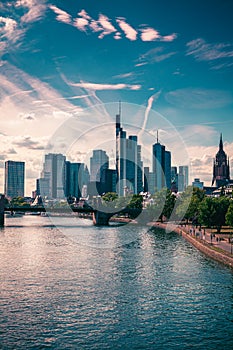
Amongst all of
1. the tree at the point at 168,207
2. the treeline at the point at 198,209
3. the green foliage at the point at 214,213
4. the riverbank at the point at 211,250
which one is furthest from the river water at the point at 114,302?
the tree at the point at 168,207

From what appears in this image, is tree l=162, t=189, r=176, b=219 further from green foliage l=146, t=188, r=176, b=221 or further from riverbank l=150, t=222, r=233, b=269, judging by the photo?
riverbank l=150, t=222, r=233, b=269

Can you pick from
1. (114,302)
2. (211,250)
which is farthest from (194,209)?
(114,302)

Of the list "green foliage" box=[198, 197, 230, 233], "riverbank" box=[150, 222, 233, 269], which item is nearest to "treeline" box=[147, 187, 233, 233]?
"green foliage" box=[198, 197, 230, 233]

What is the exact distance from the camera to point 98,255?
247 feet

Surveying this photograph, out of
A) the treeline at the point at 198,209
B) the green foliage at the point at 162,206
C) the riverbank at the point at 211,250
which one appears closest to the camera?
the riverbank at the point at 211,250

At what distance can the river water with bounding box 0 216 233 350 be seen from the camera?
34.3 metres

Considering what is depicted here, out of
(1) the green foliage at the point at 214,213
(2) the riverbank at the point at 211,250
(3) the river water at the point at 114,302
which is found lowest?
(3) the river water at the point at 114,302

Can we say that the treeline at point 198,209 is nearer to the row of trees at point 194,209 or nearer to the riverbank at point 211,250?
the row of trees at point 194,209

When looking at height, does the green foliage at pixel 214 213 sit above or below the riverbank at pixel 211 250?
above

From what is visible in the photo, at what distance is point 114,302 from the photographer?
43.9 meters

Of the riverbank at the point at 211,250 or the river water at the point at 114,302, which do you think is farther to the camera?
the riverbank at the point at 211,250

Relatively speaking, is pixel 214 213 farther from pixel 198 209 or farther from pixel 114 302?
pixel 114 302

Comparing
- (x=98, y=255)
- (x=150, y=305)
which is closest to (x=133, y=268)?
(x=98, y=255)

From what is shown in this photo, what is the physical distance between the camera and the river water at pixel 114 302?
112ft
